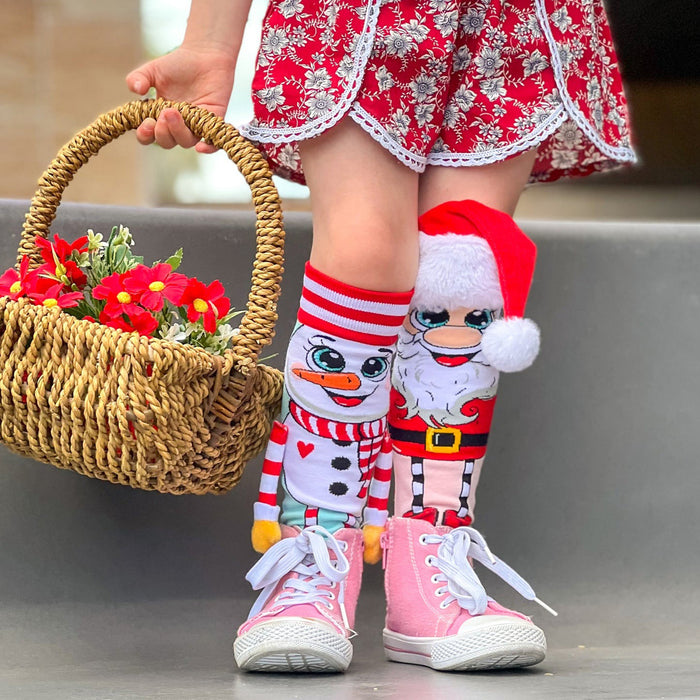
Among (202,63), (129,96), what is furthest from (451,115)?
(129,96)

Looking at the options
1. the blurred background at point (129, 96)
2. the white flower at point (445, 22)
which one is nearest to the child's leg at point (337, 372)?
the white flower at point (445, 22)

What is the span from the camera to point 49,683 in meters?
0.68

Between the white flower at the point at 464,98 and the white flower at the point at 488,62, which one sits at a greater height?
the white flower at the point at 488,62

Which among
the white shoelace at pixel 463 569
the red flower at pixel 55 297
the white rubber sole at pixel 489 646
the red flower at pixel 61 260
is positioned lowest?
the white rubber sole at pixel 489 646

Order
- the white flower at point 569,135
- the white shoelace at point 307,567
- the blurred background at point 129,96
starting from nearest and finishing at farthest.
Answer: the white shoelace at point 307,567, the white flower at point 569,135, the blurred background at point 129,96

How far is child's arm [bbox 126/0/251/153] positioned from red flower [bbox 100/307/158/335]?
186 mm

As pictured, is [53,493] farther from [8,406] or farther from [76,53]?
[76,53]

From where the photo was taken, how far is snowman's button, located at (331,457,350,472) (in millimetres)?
767

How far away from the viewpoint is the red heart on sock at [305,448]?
768mm

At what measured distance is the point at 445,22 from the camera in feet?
2.46

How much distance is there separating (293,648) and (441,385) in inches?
9.9

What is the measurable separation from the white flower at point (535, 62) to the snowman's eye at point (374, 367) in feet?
0.89

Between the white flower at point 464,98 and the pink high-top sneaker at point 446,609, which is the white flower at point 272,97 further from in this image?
the pink high-top sneaker at point 446,609

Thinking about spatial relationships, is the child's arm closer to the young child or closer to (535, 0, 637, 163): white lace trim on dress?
the young child
